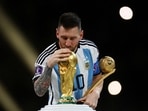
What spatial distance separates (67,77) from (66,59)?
0.07 m

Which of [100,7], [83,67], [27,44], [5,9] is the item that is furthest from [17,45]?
[83,67]

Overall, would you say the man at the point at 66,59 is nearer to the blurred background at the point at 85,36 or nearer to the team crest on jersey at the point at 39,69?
the team crest on jersey at the point at 39,69

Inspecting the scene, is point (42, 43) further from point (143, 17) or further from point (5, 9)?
point (143, 17)

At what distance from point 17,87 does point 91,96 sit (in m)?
3.74

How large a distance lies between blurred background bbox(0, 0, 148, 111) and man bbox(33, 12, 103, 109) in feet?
9.18

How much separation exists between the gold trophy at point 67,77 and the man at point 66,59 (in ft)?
0.07

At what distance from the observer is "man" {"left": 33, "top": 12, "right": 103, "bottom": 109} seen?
1.92 metres

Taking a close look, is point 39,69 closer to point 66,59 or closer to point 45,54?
point 45,54

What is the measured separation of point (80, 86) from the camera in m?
2.09

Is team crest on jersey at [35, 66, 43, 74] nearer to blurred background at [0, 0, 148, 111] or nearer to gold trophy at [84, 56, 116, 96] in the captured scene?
gold trophy at [84, 56, 116, 96]

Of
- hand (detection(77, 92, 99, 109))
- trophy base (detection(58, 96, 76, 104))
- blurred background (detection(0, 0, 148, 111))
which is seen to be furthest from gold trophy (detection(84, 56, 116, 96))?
blurred background (detection(0, 0, 148, 111))

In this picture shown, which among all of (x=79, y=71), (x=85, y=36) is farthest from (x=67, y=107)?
(x=85, y=36)

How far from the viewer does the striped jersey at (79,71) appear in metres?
2.08

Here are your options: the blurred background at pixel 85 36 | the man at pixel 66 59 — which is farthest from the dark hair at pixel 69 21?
the blurred background at pixel 85 36
